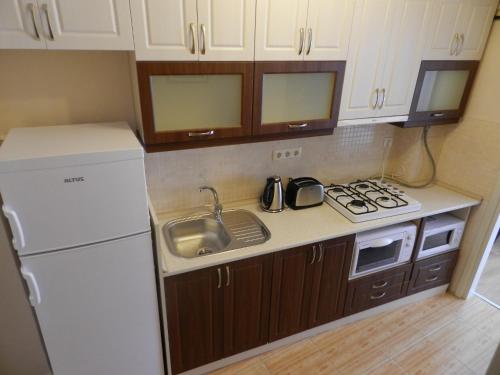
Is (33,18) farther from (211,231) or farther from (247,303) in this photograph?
→ (247,303)

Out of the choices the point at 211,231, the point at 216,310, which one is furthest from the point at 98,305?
the point at 211,231

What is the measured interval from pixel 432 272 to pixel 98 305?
2468 mm

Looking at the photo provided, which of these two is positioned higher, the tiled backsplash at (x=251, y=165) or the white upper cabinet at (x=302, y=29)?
the white upper cabinet at (x=302, y=29)

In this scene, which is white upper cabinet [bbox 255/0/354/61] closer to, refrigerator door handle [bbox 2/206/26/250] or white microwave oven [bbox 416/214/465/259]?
refrigerator door handle [bbox 2/206/26/250]

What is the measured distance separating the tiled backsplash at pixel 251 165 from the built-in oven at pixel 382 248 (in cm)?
61

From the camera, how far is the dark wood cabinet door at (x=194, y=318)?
172 cm

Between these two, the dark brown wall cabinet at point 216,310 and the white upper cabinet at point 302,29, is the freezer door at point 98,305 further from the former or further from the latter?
the white upper cabinet at point 302,29

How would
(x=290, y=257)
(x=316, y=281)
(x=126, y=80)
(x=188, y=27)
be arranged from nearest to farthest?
(x=188, y=27), (x=126, y=80), (x=290, y=257), (x=316, y=281)

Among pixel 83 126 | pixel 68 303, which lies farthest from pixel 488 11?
pixel 68 303

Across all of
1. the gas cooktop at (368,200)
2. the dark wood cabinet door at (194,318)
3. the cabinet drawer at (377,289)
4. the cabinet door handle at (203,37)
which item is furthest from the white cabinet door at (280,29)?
the cabinet drawer at (377,289)

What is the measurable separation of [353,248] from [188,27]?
163cm

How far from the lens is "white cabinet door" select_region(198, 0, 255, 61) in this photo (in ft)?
4.85

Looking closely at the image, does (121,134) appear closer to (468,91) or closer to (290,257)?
(290,257)

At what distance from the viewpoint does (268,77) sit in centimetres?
175
